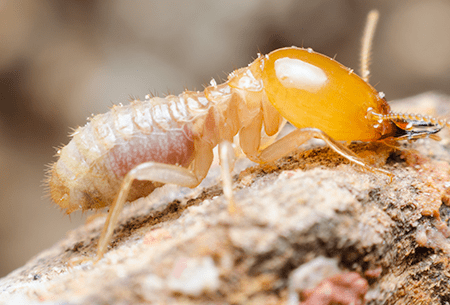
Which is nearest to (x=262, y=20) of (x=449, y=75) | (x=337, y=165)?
(x=449, y=75)

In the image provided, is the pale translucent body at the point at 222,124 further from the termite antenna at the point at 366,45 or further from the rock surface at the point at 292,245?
the termite antenna at the point at 366,45

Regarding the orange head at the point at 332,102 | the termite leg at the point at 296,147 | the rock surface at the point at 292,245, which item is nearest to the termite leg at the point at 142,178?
the rock surface at the point at 292,245

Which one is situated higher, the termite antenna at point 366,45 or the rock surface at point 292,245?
the termite antenna at point 366,45

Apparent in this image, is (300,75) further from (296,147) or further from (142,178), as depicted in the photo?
(142,178)

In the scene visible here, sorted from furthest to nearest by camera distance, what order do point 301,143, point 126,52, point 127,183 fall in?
point 126,52 < point 301,143 < point 127,183

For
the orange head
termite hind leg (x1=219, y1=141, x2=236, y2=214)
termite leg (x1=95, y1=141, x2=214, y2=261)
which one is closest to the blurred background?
the orange head

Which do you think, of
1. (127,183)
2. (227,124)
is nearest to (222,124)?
(227,124)
